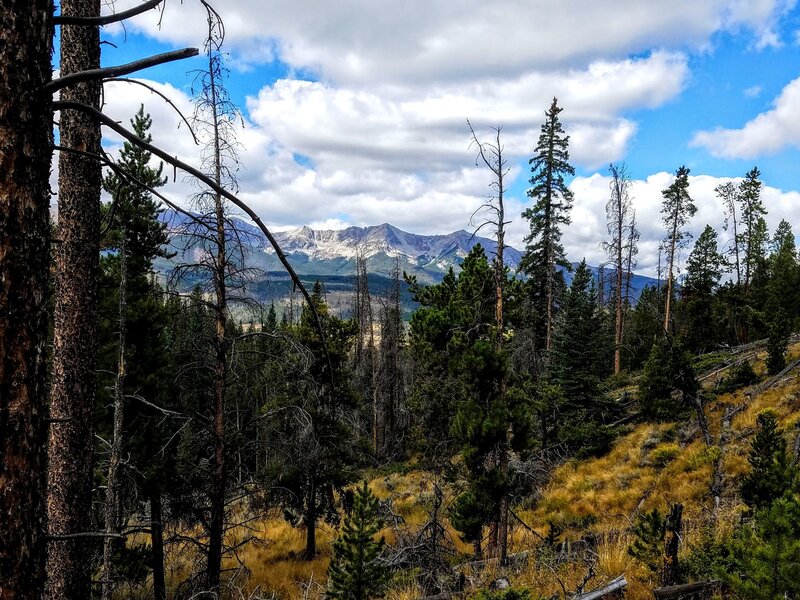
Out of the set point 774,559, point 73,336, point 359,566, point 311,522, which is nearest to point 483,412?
point 359,566

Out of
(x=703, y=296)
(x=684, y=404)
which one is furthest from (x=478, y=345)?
(x=703, y=296)

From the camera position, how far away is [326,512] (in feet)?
53.2

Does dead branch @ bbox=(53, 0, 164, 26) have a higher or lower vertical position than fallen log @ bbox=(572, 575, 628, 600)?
higher

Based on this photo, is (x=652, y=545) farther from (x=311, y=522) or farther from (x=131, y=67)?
(x=311, y=522)

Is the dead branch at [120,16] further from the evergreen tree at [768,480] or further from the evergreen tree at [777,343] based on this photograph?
the evergreen tree at [777,343]

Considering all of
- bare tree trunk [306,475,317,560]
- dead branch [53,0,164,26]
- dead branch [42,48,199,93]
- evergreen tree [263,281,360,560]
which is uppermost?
dead branch [53,0,164,26]

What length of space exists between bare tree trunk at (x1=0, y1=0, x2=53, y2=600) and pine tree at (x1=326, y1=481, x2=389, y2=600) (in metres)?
6.15

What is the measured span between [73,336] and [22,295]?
3.04m

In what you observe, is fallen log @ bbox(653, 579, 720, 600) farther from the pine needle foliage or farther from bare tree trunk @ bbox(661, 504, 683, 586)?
the pine needle foliage

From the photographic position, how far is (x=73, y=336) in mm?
3809

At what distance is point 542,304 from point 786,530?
24.1 m

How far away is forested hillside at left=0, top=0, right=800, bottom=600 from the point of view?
4.44ft

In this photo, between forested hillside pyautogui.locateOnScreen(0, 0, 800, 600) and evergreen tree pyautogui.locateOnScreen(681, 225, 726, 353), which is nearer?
forested hillside pyautogui.locateOnScreen(0, 0, 800, 600)

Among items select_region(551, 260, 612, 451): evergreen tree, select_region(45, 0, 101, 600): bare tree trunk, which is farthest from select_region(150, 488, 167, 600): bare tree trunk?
select_region(551, 260, 612, 451): evergreen tree
